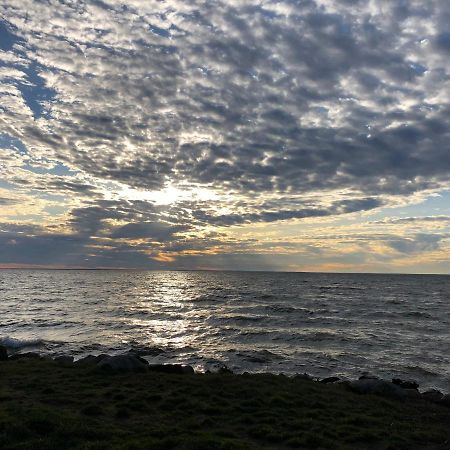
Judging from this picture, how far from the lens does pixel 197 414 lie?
16422 millimetres

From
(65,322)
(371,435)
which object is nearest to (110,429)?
(371,435)

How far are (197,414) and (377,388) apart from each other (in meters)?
11.4

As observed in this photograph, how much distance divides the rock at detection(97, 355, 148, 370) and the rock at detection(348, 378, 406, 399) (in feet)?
41.7

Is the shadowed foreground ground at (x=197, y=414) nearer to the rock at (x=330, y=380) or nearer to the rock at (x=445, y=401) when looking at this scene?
the rock at (x=445, y=401)

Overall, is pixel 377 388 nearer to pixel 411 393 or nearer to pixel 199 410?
pixel 411 393

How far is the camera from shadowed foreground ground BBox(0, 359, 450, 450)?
12.7 m

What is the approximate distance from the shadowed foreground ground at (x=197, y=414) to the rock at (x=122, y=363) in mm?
830

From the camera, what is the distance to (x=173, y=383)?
2116 centimetres

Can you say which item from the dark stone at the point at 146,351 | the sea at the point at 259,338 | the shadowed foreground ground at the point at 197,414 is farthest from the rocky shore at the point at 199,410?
the dark stone at the point at 146,351

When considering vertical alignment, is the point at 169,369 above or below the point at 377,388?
above

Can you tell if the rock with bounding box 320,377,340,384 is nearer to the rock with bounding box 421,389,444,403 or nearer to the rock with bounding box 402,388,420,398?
the rock with bounding box 402,388,420,398

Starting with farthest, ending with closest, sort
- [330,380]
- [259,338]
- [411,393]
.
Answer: [259,338] → [330,380] → [411,393]

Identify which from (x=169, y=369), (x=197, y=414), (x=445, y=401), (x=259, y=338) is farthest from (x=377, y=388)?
(x=259, y=338)

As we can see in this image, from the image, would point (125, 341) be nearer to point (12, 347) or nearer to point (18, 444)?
point (12, 347)
